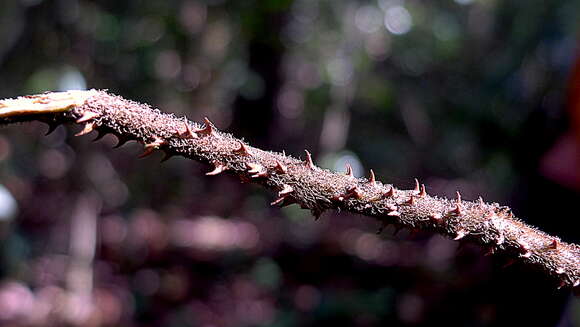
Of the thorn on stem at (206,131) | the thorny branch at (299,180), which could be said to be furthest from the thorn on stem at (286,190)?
the thorn on stem at (206,131)

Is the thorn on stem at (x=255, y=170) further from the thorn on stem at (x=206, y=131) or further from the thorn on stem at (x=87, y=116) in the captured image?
the thorn on stem at (x=87, y=116)

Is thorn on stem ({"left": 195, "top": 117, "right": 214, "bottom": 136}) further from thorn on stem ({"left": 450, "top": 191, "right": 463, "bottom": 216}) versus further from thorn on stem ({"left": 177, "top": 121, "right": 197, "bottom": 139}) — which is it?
thorn on stem ({"left": 450, "top": 191, "right": 463, "bottom": 216})

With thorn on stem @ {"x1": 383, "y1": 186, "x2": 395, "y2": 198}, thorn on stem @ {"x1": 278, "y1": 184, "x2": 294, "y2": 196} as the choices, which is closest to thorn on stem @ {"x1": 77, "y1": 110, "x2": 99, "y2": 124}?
thorn on stem @ {"x1": 278, "y1": 184, "x2": 294, "y2": 196}

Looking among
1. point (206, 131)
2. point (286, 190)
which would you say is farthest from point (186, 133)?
point (286, 190)

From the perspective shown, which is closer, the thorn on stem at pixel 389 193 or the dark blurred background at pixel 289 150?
the thorn on stem at pixel 389 193

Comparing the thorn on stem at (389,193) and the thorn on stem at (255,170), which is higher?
the thorn on stem at (255,170)

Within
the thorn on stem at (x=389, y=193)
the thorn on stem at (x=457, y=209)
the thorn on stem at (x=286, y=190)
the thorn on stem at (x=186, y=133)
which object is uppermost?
the thorn on stem at (x=186, y=133)

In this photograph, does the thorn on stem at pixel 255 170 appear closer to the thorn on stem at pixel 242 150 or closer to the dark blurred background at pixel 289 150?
the thorn on stem at pixel 242 150
